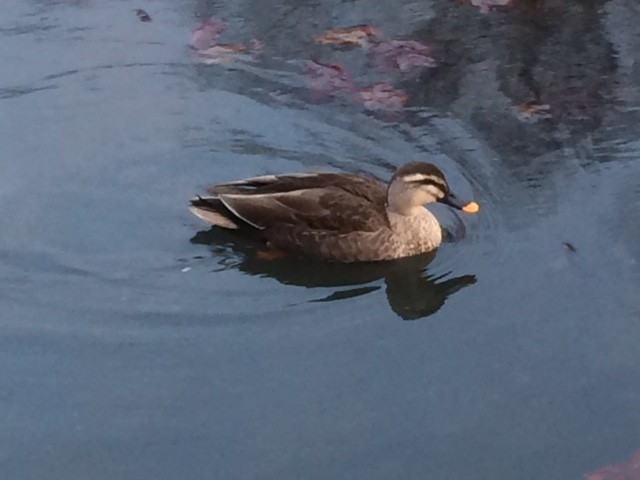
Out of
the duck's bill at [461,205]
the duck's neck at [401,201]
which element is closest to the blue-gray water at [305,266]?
the duck's bill at [461,205]

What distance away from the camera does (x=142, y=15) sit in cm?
752

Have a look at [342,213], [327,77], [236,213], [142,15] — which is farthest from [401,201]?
[142,15]

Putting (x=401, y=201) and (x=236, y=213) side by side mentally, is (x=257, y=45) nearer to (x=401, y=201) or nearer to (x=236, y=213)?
(x=236, y=213)

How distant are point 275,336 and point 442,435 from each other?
869mm

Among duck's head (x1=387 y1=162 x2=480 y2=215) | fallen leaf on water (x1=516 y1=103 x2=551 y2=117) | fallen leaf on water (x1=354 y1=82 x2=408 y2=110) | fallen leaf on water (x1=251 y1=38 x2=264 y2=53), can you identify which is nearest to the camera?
duck's head (x1=387 y1=162 x2=480 y2=215)

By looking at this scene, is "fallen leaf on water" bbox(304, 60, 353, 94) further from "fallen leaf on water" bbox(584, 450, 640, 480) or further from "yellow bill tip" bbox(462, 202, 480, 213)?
"fallen leaf on water" bbox(584, 450, 640, 480)

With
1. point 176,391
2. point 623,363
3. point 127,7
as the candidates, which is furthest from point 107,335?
point 127,7

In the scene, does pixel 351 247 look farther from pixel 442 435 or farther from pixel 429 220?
pixel 442 435

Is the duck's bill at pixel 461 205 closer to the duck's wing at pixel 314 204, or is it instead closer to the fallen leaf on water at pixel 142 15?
the duck's wing at pixel 314 204

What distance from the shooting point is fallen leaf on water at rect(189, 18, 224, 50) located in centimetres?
712

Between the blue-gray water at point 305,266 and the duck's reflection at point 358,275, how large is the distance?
0.05 feet

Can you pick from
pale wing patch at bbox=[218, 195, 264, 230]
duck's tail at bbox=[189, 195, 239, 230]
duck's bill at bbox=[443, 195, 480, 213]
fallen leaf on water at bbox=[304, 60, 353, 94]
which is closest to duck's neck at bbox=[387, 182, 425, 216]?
duck's bill at bbox=[443, 195, 480, 213]

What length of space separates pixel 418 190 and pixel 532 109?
1232 mm

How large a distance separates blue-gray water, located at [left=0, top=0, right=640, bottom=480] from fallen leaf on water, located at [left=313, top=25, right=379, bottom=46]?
0.09 metres
